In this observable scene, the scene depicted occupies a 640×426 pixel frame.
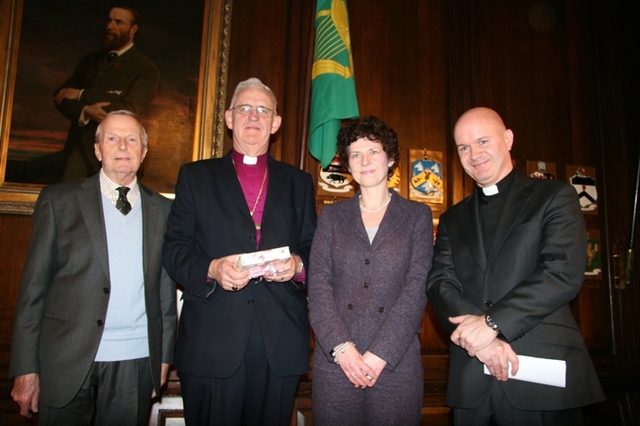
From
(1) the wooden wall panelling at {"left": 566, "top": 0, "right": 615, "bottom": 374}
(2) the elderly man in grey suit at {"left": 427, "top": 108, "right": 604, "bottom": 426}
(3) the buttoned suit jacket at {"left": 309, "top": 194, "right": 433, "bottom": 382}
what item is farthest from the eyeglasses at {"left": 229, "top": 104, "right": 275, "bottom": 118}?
(1) the wooden wall panelling at {"left": 566, "top": 0, "right": 615, "bottom": 374}

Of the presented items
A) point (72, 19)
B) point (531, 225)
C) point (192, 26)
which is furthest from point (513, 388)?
point (72, 19)

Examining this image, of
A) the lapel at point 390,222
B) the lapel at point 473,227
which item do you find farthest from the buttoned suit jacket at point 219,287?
the lapel at point 473,227

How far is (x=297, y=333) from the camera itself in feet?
7.48

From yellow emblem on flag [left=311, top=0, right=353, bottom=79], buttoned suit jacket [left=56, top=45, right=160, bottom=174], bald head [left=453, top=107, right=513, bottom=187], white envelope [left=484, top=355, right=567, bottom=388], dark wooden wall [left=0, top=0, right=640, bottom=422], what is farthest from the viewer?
dark wooden wall [left=0, top=0, right=640, bottom=422]

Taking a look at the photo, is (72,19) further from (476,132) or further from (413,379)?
(413,379)

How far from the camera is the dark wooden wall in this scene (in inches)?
181

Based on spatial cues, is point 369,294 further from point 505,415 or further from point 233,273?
point 505,415

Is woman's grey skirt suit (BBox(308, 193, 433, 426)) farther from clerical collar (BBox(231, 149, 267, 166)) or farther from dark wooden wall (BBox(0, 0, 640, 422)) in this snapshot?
dark wooden wall (BBox(0, 0, 640, 422))

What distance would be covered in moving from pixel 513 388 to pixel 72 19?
4598 millimetres

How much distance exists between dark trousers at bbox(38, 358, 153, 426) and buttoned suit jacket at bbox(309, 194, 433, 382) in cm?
93

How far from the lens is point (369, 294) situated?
2.19 metres

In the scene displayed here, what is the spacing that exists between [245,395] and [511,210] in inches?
62.6

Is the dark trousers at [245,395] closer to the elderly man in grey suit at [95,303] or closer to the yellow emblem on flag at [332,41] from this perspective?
the elderly man in grey suit at [95,303]

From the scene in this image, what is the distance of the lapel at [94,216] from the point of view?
2.31 meters
